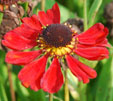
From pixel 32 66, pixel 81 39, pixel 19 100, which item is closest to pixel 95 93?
pixel 19 100

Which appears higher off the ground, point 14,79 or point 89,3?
point 89,3

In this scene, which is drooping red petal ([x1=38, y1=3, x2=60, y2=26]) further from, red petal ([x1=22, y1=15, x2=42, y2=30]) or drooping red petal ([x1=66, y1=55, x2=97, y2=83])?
drooping red petal ([x1=66, y1=55, x2=97, y2=83])

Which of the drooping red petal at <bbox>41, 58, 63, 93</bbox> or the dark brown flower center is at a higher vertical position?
the dark brown flower center

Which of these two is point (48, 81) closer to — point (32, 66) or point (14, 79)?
point (32, 66)

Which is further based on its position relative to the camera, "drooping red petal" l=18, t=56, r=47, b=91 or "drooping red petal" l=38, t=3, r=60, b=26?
"drooping red petal" l=38, t=3, r=60, b=26

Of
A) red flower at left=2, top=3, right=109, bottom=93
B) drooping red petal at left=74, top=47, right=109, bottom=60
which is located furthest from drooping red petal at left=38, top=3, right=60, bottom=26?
drooping red petal at left=74, top=47, right=109, bottom=60

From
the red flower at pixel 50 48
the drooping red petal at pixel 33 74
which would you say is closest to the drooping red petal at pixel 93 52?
the red flower at pixel 50 48

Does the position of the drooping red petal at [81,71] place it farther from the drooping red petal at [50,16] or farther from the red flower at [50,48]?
the drooping red petal at [50,16]
